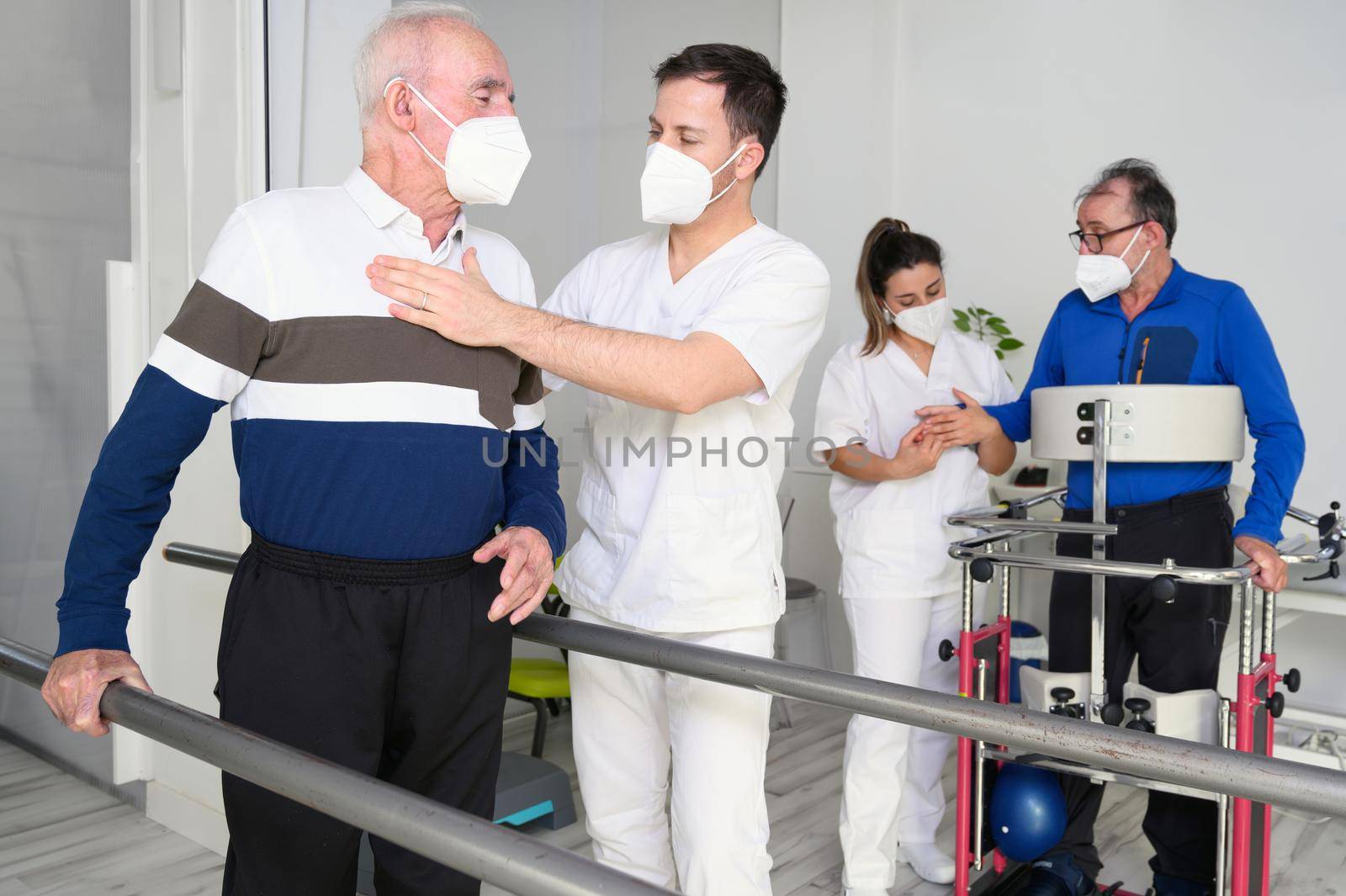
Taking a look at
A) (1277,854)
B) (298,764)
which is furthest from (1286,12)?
(298,764)

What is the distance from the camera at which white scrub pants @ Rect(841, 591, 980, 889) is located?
2615 millimetres

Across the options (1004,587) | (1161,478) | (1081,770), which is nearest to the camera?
(1081,770)

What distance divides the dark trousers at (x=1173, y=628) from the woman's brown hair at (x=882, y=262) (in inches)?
27.0

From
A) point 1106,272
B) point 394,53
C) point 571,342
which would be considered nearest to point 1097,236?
point 1106,272

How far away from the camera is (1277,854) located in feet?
9.60

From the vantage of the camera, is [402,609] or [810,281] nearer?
[402,609]

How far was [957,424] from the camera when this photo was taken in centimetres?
266

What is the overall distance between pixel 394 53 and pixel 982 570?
1.55 metres

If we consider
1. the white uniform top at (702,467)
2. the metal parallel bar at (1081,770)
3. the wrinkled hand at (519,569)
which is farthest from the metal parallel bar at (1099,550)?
the wrinkled hand at (519,569)

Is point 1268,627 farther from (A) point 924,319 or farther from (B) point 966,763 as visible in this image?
(A) point 924,319

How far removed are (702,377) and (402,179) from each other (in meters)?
0.48

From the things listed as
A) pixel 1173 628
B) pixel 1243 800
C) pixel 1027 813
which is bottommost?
pixel 1027 813

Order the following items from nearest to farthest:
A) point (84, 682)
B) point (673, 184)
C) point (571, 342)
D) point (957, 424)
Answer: point (84, 682)
point (571, 342)
point (673, 184)
point (957, 424)

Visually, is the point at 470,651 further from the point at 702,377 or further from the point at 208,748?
the point at 702,377
